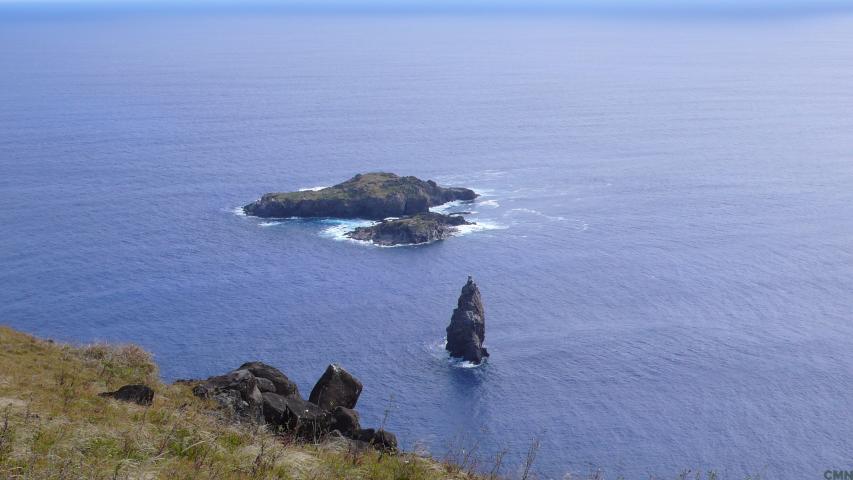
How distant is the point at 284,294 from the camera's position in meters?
115

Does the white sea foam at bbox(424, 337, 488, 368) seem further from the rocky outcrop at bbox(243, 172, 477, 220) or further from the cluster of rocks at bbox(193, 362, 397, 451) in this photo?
the cluster of rocks at bbox(193, 362, 397, 451)

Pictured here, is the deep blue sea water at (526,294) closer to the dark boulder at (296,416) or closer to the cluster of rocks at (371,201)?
the cluster of rocks at (371,201)

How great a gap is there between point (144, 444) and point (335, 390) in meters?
13.7

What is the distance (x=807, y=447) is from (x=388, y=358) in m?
40.5

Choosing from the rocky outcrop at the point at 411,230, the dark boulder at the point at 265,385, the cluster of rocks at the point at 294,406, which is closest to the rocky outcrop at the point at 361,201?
the rocky outcrop at the point at 411,230

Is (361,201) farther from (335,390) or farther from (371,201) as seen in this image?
(335,390)

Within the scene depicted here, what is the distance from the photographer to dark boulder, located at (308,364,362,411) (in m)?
36.2

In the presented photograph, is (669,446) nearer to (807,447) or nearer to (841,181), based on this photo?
(807,447)

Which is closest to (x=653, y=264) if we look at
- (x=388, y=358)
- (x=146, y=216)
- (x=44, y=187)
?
(x=388, y=358)

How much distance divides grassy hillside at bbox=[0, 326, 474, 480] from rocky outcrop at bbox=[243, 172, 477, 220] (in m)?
116

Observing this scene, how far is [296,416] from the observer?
31.0m

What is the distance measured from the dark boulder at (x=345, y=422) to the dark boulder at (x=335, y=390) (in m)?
3.96

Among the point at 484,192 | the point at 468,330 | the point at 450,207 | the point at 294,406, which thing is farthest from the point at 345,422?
the point at 484,192

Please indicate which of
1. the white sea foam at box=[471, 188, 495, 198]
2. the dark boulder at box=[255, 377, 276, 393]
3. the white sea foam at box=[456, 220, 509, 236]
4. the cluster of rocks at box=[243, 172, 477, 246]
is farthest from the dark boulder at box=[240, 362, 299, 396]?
the white sea foam at box=[471, 188, 495, 198]
